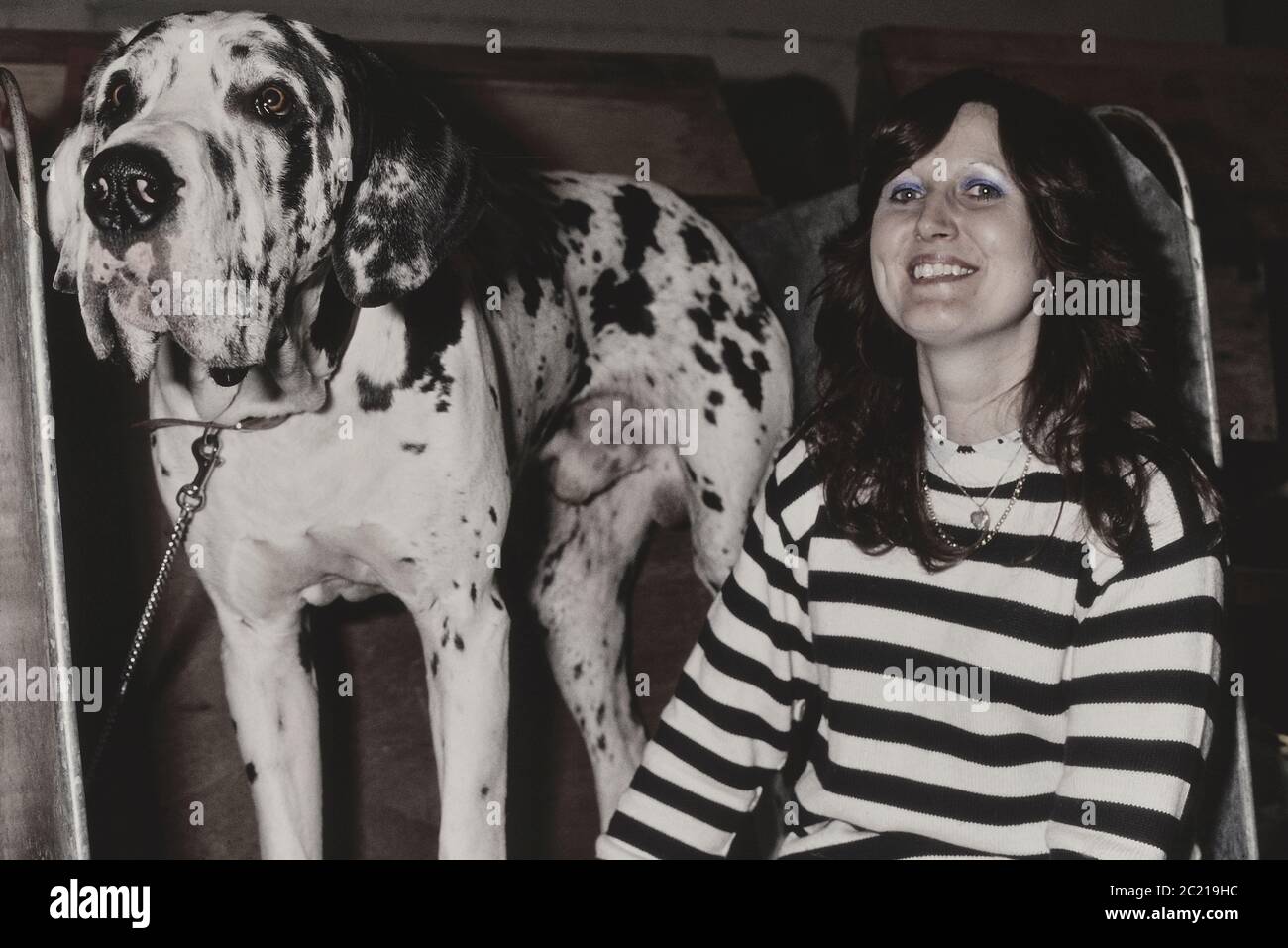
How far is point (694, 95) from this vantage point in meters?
2.45

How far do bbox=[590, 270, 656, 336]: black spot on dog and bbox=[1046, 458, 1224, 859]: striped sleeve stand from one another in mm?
954

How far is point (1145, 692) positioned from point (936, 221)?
1.80ft

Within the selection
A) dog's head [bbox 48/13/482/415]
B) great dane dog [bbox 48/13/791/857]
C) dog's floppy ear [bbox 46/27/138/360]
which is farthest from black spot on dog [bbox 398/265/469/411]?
dog's floppy ear [bbox 46/27/138/360]

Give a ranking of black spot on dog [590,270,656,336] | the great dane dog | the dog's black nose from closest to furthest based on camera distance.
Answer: the dog's black nose
the great dane dog
black spot on dog [590,270,656,336]

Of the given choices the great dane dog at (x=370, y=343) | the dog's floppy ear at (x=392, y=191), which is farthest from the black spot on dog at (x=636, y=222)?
the dog's floppy ear at (x=392, y=191)

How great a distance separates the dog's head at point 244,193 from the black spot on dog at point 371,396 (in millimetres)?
49

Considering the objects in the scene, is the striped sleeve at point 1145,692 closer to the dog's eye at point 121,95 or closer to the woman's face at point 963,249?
the woman's face at point 963,249

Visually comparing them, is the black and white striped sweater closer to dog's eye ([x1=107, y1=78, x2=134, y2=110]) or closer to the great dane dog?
the great dane dog

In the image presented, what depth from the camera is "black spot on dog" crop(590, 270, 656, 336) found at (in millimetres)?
2080

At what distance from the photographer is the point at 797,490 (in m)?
1.62

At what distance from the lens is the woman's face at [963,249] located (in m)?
1.44

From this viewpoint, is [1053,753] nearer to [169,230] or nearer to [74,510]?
[169,230]

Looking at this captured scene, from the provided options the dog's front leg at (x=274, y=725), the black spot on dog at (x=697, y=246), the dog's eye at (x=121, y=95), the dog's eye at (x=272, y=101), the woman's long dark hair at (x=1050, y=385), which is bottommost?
the dog's front leg at (x=274, y=725)

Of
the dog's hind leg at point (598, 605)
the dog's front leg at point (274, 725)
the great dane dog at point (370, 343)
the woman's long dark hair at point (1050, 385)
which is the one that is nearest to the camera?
the great dane dog at point (370, 343)
